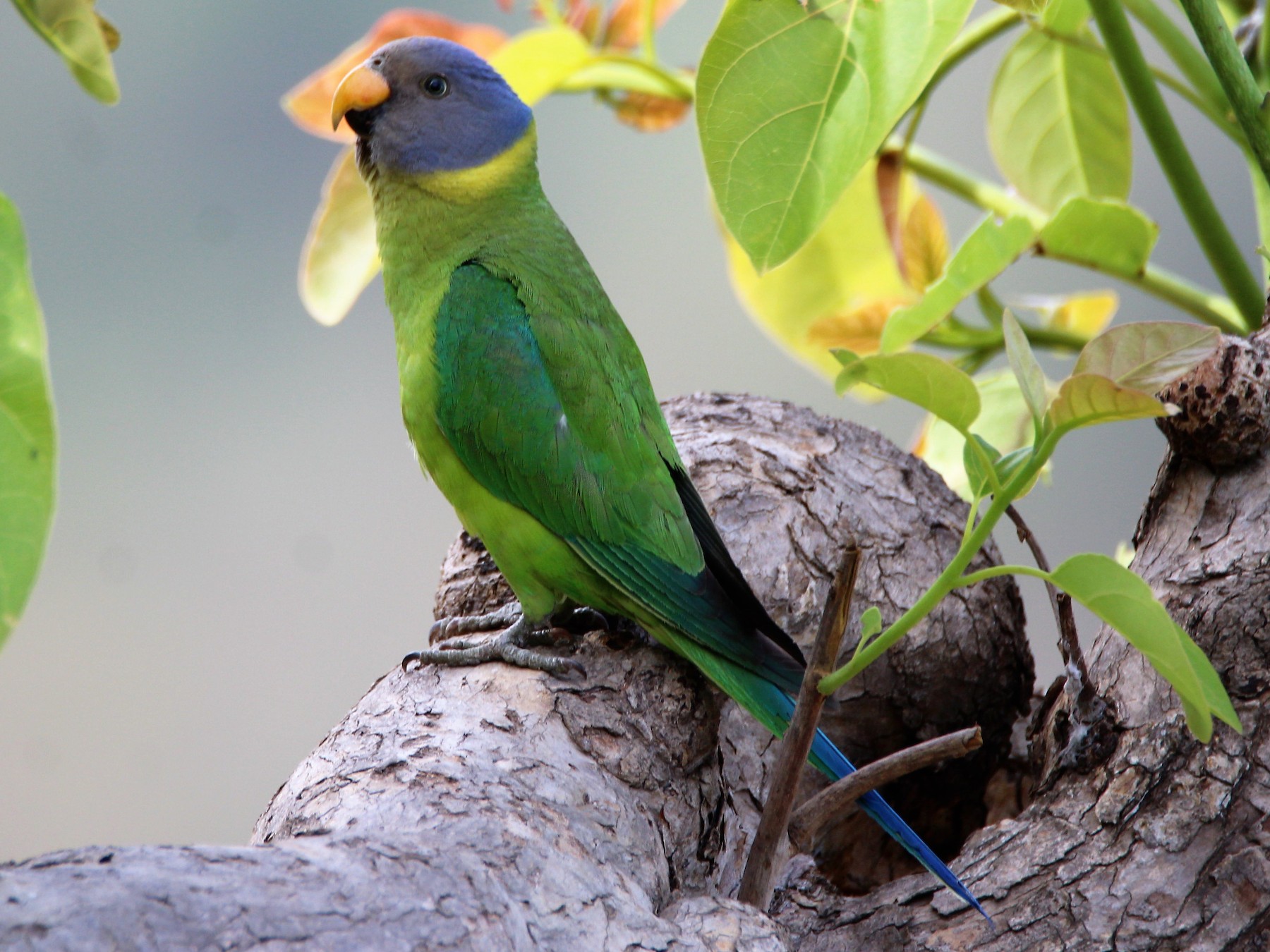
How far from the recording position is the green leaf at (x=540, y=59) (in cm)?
117

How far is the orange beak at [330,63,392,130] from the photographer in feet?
3.95

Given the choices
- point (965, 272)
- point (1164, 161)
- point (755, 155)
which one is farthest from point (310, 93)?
point (1164, 161)

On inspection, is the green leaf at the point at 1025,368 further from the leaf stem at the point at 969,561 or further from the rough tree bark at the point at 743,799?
the rough tree bark at the point at 743,799

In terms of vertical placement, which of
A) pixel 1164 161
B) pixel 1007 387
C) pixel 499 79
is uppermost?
pixel 499 79

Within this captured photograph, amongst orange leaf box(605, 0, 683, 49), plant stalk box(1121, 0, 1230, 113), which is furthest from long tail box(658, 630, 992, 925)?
orange leaf box(605, 0, 683, 49)

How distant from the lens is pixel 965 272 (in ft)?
3.14

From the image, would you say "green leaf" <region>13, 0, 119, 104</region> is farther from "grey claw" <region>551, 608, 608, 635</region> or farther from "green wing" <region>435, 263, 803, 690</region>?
"grey claw" <region>551, 608, 608, 635</region>

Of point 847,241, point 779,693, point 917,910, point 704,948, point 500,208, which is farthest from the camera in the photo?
point 847,241

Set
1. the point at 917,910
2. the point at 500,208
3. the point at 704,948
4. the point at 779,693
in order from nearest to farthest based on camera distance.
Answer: the point at 704,948 → the point at 917,910 → the point at 779,693 → the point at 500,208

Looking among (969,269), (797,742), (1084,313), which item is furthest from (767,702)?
(1084,313)

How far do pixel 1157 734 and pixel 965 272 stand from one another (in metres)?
0.41

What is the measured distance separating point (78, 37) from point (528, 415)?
1.59ft

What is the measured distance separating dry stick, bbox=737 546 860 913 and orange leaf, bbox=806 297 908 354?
0.69 metres

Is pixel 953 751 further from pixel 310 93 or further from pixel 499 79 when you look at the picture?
pixel 310 93
